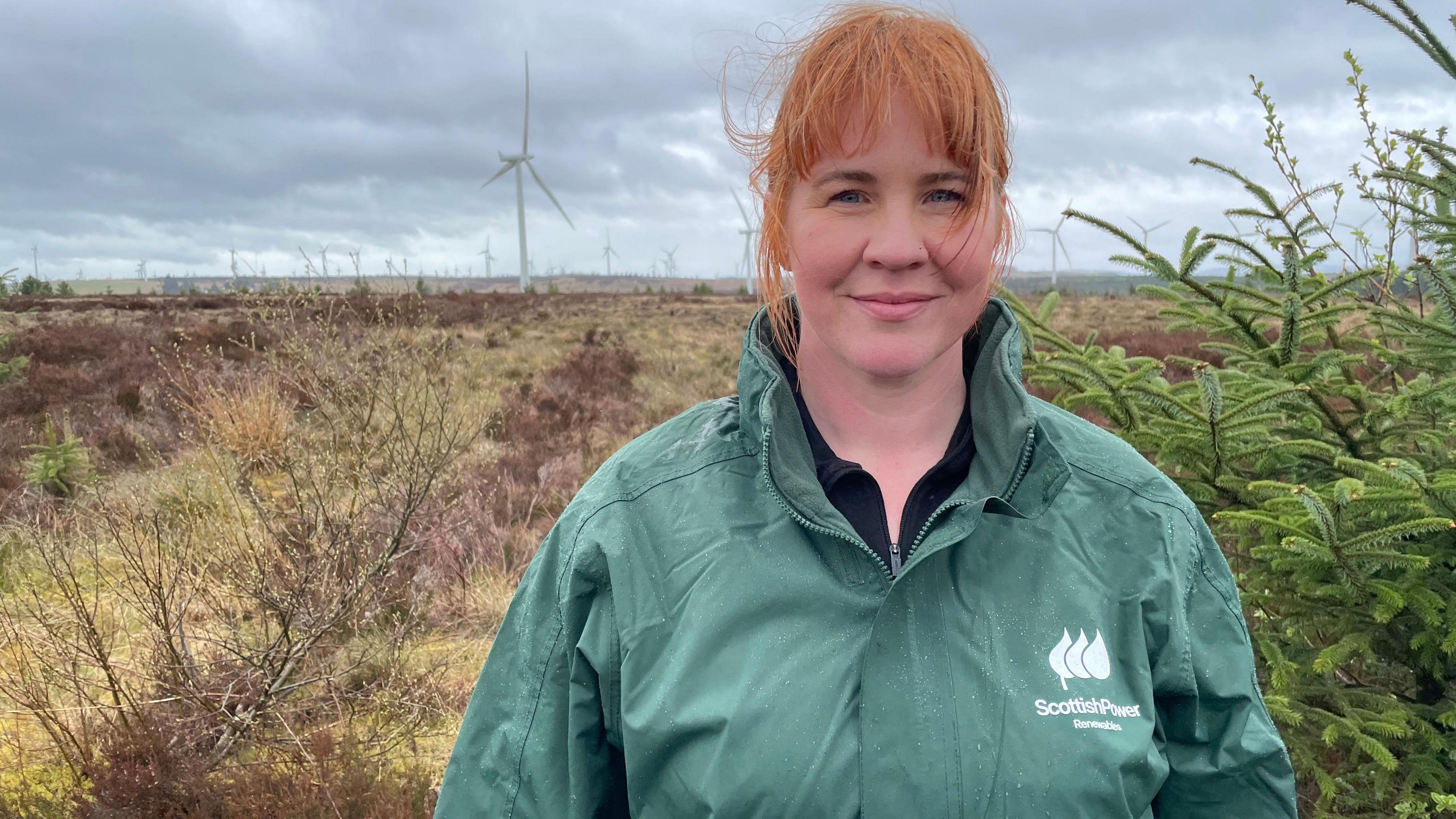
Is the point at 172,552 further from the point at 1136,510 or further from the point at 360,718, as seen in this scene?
the point at 1136,510

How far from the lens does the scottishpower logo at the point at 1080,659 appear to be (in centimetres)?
126

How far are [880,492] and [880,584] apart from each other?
200mm

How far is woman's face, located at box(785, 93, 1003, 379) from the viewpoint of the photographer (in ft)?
4.30

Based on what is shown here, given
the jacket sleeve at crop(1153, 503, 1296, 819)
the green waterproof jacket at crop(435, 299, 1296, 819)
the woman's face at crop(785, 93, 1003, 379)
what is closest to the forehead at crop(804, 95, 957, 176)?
the woman's face at crop(785, 93, 1003, 379)

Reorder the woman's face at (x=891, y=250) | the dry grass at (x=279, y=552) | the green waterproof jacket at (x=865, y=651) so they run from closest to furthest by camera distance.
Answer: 1. the green waterproof jacket at (x=865, y=651)
2. the woman's face at (x=891, y=250)
3. the dry grass at (x=279, y=552)

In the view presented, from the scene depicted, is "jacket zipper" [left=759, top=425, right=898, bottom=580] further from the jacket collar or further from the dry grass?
the dry grass

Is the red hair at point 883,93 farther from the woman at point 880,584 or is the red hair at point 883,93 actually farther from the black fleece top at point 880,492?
the black fleece top at point 880,492

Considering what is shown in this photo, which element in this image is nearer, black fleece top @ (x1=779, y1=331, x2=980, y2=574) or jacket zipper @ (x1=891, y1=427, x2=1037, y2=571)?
jacket zipper @ (x1=891, y1=427, x2=1037, y2=571)

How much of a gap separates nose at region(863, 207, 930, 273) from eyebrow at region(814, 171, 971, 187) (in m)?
0.05

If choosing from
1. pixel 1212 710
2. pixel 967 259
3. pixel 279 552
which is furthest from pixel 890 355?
pixel 279 552

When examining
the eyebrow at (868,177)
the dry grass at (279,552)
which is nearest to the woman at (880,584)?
the eyebrow at (868,177)

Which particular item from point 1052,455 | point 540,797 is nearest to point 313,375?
point 540,797

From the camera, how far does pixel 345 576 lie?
14.8ft

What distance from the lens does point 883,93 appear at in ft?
4.17
